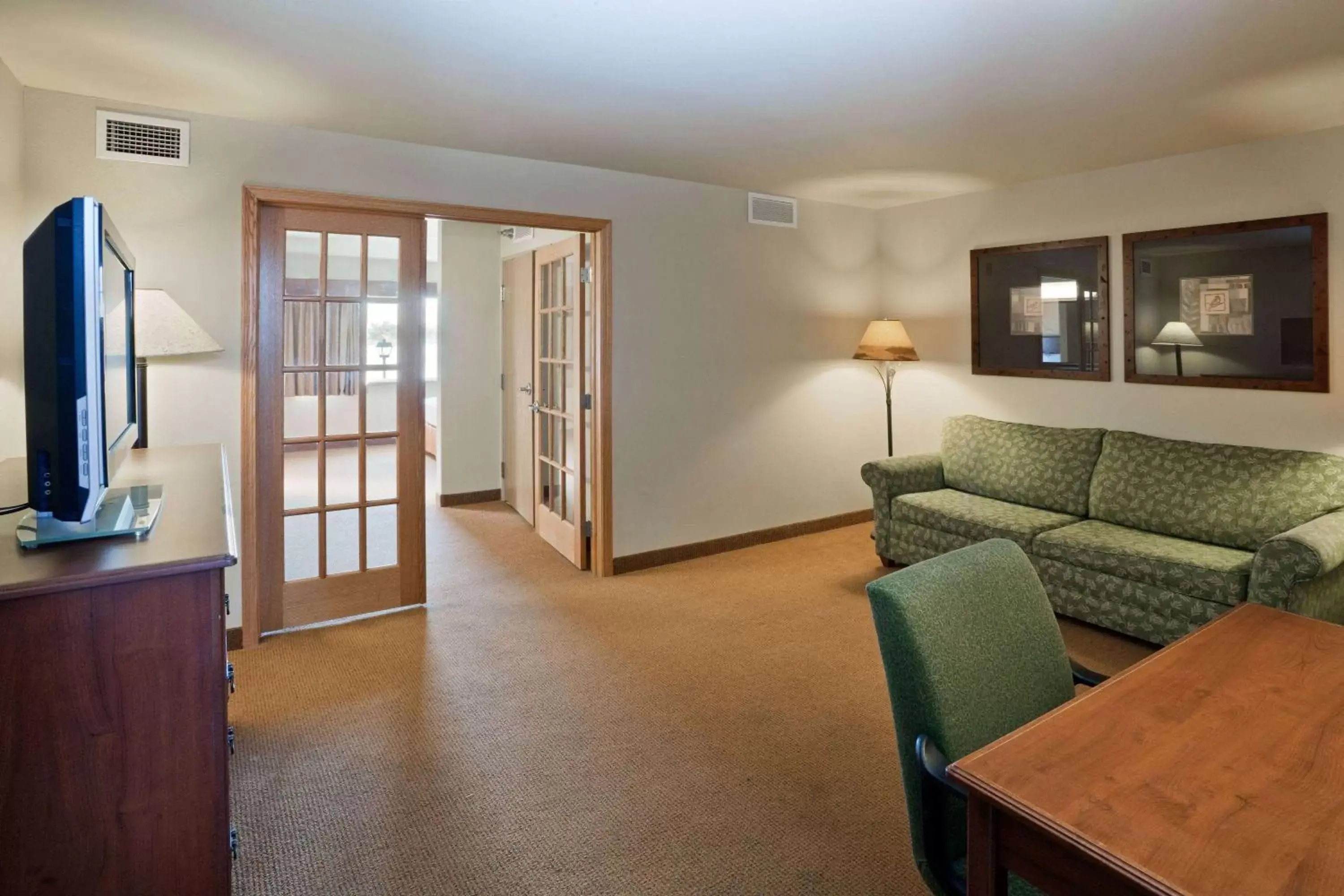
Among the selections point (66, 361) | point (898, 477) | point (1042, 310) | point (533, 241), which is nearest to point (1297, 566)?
point (898, 477)

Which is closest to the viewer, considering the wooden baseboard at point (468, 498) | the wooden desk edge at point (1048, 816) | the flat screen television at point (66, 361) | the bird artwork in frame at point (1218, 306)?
the wooden desk edge at point (1048, 816)

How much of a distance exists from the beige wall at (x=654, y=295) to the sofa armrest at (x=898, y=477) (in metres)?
0.80

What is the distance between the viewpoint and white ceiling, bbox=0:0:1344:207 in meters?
2.23

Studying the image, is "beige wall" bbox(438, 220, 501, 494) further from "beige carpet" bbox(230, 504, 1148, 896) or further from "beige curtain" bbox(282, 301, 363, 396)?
"beige curtain" bbox(282, 301, 363, 396)

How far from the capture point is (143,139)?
302 centimetres

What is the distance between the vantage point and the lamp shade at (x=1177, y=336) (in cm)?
385

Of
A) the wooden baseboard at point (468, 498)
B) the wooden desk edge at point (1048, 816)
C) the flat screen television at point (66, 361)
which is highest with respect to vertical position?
the flat screen television at point (66, 361)

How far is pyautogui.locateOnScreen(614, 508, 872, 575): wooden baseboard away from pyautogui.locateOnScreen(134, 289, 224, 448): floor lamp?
2411 millimetres

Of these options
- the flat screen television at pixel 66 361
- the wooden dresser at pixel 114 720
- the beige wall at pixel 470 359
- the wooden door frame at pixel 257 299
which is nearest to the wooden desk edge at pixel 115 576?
the wooden dresser at pixel 114 720

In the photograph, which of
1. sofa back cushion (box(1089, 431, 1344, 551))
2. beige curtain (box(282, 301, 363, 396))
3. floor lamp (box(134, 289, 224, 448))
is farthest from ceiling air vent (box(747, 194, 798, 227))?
floor lamp (box(134, 289, 224, 448))

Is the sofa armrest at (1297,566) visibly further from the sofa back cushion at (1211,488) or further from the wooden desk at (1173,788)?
the wooden desk at (1173,788)

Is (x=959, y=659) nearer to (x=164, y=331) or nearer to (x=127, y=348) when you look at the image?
(x=127, y=348)

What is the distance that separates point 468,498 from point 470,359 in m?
1.17

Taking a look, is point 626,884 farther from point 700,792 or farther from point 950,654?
point 950,654
